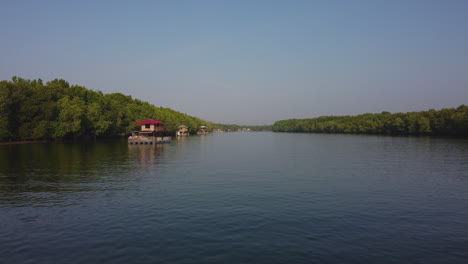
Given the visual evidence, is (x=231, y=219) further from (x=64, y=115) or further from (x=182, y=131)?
(x=182, y=131)

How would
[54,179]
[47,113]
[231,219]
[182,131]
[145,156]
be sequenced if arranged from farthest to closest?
1. [182,131]
2. [47,113]
3. [145,156]
4. [54,179]
5. [231,219]

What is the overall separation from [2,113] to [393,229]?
8559cm

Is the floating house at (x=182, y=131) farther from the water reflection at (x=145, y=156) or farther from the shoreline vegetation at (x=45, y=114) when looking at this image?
the water reflection at (x=145, y=156)

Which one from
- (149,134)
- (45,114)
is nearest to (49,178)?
(45,114)

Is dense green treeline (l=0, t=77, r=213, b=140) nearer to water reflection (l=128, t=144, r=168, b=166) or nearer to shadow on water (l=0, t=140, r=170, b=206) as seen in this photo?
water reflection (l=128, t=144, r=168, b=166)

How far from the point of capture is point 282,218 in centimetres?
1719

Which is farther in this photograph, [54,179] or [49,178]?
[49,178]

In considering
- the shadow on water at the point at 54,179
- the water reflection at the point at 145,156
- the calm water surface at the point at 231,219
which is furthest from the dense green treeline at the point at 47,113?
the calm water surface at the point at 231,219

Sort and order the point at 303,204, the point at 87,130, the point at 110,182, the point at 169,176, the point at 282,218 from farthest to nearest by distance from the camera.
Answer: the point at 87,130, the point at 169,176, the point at 110,182, the point at 303,204, the point at 282,218

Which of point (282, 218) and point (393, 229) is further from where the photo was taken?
point (282, 218)

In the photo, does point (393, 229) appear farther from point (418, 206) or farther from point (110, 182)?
point (110, 182)

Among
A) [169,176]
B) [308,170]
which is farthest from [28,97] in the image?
[308,170]

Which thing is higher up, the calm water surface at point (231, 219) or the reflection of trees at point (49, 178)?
the reflection of trees at point (49, 178)

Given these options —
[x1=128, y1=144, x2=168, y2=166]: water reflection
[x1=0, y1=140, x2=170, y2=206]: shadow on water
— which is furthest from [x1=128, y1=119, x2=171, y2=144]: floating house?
[x1=0, y1=140, x2=170, y2=206]: shadow on water
